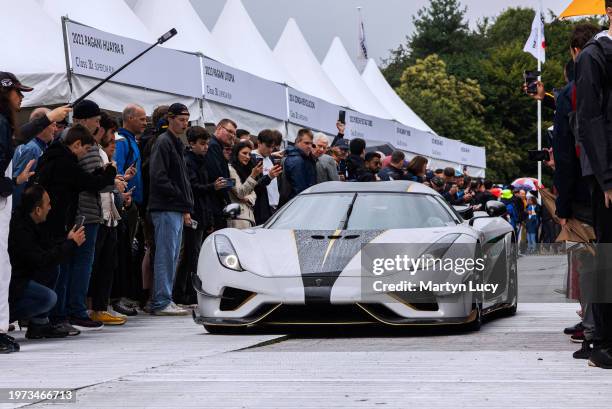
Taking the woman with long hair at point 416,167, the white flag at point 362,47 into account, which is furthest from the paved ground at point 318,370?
the white flag at point 362,47

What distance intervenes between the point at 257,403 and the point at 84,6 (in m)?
11.4

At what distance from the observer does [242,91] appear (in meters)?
18.0

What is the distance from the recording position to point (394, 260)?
912 cm

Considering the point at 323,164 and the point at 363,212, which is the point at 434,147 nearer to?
the point at 323,164

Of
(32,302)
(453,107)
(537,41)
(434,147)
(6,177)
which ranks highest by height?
(453,107)

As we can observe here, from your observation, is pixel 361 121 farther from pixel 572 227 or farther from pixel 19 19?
pixel 572 227

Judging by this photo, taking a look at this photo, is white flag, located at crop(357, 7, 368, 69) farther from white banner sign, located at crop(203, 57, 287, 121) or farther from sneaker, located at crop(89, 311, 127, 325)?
sneaker, located at crop(89, 311, 127, 325)

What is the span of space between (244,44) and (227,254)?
1639 centimetres

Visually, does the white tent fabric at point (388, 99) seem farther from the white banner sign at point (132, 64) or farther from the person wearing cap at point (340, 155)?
the white banner sign at point (132, 64)

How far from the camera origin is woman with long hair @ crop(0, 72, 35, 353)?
8.20m

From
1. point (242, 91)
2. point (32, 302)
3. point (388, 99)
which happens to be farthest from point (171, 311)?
point (388, 99)

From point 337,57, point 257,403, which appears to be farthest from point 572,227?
point 337,57

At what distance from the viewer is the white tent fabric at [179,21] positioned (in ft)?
65.2

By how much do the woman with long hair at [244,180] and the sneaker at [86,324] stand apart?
3.13 metres
